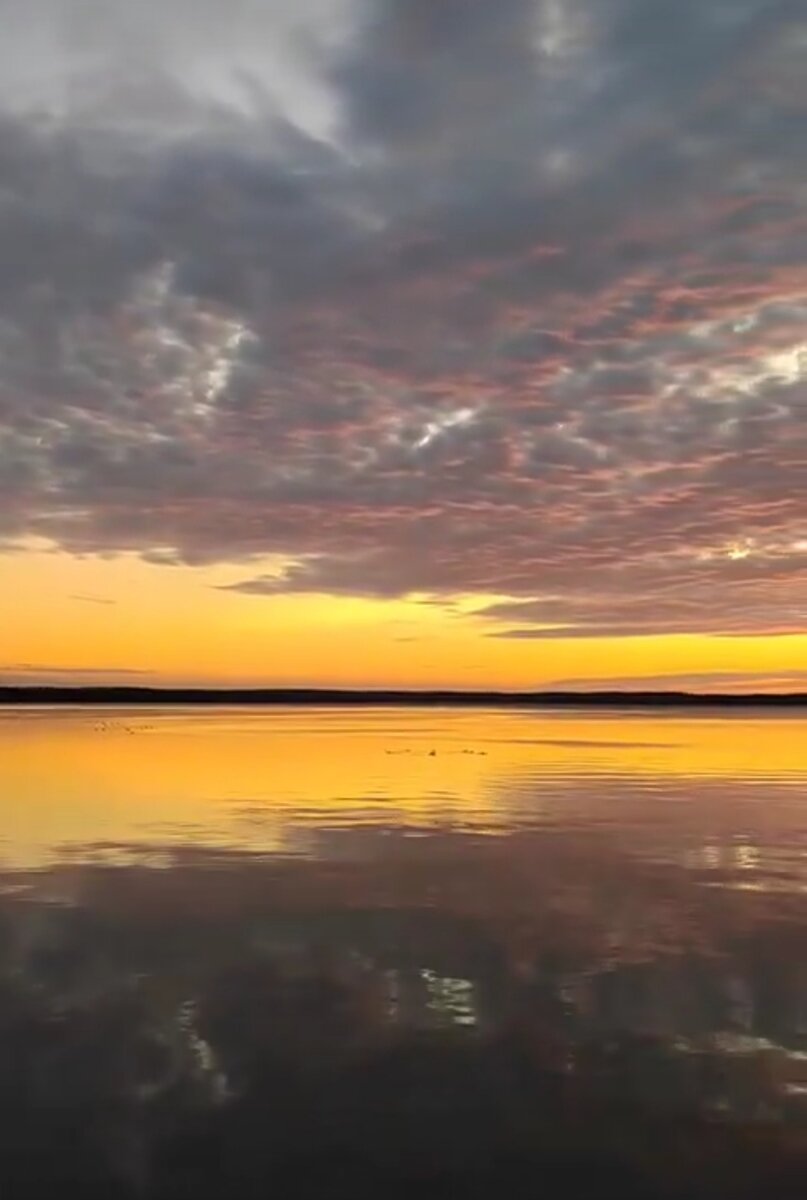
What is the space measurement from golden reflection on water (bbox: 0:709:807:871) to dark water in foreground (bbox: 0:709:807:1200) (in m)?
0.30

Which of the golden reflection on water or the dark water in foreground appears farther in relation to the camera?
the golden reflection on water

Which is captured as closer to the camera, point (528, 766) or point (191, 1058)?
point (191, 1058)

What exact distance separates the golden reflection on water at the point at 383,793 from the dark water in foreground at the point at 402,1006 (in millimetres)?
303

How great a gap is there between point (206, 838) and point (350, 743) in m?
39.6

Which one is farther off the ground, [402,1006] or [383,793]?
[383,793]

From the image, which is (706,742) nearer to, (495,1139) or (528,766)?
(528,766)

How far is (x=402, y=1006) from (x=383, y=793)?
2238 cm

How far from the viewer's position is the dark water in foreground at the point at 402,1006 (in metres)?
8.38

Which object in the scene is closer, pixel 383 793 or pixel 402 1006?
pixel 402 1006

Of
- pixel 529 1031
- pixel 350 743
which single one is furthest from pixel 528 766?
pixel 529 1031

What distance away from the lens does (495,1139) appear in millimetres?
8719

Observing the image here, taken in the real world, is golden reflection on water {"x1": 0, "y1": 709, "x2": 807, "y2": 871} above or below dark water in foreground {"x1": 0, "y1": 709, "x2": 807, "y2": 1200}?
above

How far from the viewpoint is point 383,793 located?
3438 centimetres

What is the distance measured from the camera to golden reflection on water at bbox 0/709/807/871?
2475 centimetres
